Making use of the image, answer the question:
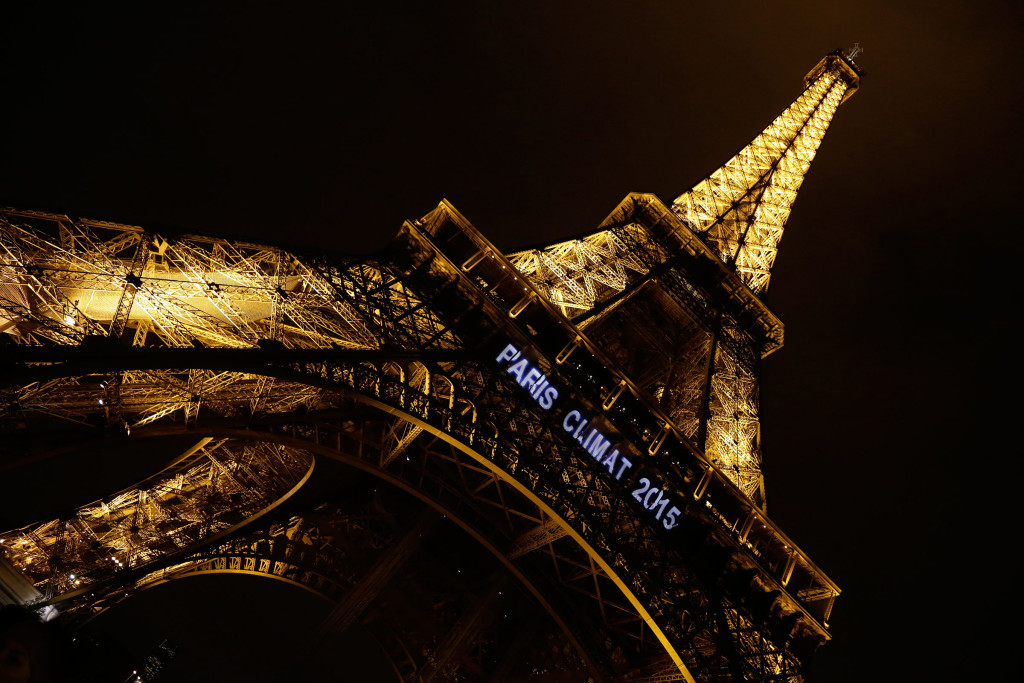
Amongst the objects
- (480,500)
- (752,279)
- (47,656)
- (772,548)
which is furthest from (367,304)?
(752,279)

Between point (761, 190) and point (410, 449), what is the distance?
78.3 feet

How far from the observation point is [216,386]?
1238cm

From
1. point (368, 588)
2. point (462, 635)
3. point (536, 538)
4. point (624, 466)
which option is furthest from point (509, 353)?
point (462, 635)

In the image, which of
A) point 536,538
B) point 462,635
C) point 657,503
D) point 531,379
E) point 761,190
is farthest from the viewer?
point 761,190

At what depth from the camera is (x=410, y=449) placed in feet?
55.6

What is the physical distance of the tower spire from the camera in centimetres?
3086

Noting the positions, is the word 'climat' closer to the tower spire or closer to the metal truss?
the metal truss

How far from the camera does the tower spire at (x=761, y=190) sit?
1215 inches

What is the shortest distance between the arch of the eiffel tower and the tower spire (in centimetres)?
747

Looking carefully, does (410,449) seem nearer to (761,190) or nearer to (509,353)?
(509,353)

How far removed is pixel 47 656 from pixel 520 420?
8778 millimetres

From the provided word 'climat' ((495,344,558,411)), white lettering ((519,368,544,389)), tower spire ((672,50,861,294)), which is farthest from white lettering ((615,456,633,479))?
tower spire ((672,50,861,294))

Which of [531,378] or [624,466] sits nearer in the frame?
[531,378]

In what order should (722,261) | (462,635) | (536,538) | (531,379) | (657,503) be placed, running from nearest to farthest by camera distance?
(531,379)
(657,503)
(536,538)
(462,635)
(722,261)
